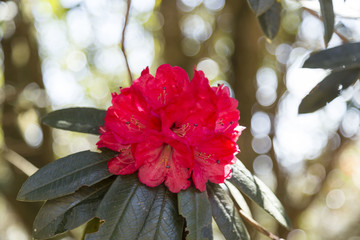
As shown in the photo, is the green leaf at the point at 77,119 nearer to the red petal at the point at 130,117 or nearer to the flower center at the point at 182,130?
the red petal at the point at 130,117

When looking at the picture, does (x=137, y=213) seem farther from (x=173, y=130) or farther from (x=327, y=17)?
(x=327, y=17)

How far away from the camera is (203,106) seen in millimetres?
789

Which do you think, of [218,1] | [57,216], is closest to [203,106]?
[57,216]

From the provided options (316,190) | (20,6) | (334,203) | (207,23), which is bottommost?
(334,203)

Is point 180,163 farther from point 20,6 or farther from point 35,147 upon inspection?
point 20,6

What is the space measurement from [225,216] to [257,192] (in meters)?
0.12

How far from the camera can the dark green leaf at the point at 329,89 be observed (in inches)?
34.5

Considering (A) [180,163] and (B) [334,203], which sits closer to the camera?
(A) [180,163]

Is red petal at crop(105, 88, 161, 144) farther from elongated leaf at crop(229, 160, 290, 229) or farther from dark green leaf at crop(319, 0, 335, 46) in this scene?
dark green leaf at crop(319, 0, 335, 46)

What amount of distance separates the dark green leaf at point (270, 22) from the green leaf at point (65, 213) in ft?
2.52

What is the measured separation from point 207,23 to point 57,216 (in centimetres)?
263

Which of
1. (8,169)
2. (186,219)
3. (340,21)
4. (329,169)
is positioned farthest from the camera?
(329,169)

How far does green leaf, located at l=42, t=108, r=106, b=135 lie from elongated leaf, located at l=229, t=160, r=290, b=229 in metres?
0.42

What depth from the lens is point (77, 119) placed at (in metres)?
1.00
